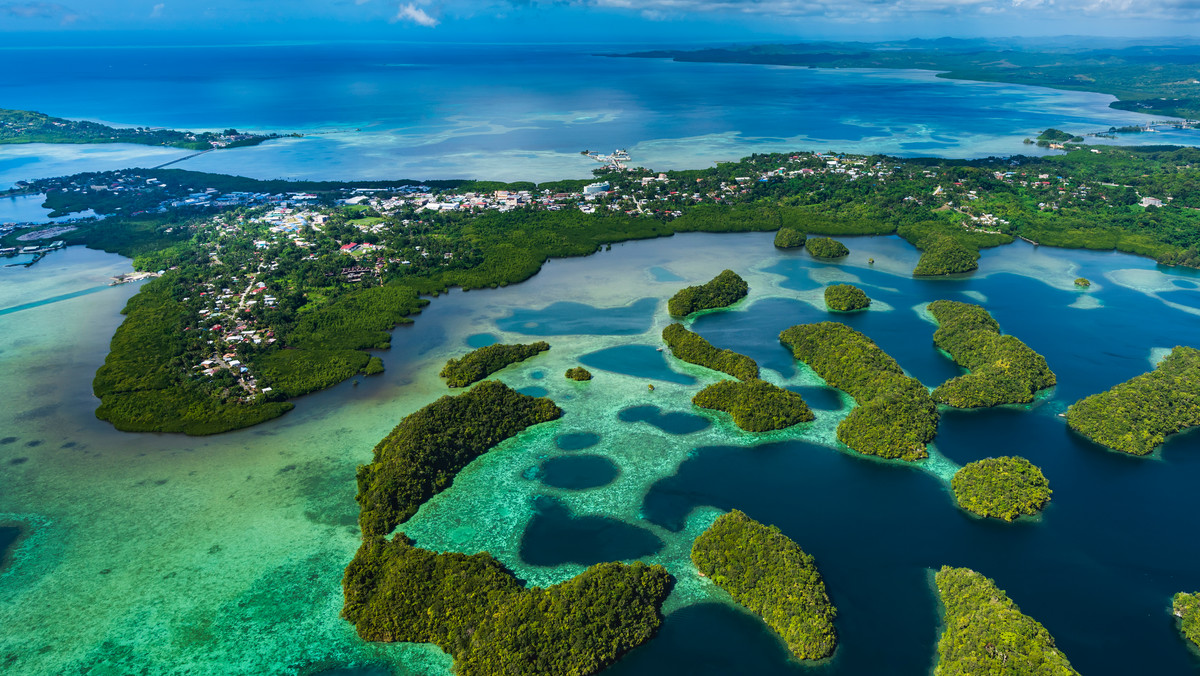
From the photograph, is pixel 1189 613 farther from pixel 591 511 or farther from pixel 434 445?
pixel 434 445

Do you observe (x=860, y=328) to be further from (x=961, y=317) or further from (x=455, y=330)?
(x=455, y=330)

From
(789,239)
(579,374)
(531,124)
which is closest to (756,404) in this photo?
(579,374)

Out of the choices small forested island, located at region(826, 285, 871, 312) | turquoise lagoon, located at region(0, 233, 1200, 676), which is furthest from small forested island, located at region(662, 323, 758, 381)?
small forested island, located at region(826, 285, 871, 312)

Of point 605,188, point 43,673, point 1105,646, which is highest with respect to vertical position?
point 605,188

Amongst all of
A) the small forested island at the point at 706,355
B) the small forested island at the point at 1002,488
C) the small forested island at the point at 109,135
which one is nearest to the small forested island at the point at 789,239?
the small forested island at the point at 706,355

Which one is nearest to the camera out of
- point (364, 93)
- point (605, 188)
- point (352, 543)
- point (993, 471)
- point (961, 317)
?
point (352, 543)

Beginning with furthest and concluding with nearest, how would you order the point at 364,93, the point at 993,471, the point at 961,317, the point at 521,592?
the point at 364,93
the point at 961,317
the point at 993,471
the point at 521,592

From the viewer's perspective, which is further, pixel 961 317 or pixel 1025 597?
pixel 961 317

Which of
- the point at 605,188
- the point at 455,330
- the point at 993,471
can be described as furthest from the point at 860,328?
the point at 605,188
